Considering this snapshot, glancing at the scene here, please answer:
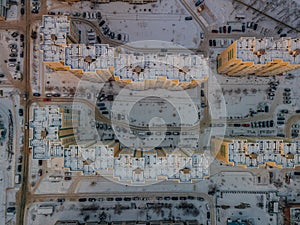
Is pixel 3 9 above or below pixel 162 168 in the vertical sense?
above

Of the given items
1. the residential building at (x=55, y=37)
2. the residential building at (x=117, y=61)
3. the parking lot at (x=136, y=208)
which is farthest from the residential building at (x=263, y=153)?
the residential building at (x=55, y=37)

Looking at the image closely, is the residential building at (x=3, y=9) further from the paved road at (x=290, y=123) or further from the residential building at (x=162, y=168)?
the paved road at (x=290, y=123)

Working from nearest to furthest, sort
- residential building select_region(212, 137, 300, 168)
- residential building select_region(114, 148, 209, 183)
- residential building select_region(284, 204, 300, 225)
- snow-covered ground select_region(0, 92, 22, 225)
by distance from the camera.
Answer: residential building select_region(114, 148, 209, 183) < residential building select_region(212, 137, 300, 168) < snow-covered ground select_region(0, 92, 22, 225) < residential building select_region(284, 204, 300, 225)

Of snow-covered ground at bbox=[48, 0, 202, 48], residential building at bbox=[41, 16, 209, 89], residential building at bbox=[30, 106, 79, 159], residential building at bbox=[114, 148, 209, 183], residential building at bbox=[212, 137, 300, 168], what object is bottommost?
residential building at bbox=[114, 148, 209, 183]

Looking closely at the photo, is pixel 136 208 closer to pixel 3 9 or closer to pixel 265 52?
pixel 265 52

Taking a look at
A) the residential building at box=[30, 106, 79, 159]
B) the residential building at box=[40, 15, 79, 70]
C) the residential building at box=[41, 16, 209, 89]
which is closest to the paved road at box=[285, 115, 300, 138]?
the residential building at box=[41, 16, 209, 89]

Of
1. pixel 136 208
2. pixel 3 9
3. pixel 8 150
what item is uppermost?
pixel 3 9

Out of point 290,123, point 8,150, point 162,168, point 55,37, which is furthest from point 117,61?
point 290,123

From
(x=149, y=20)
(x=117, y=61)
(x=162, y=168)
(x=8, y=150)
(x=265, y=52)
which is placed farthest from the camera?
(x=149, y=20)

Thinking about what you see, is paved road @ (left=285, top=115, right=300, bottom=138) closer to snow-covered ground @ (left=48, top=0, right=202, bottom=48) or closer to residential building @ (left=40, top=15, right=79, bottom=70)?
snow-covered ground @ (left=48, top=0, right=202, bottom=48)
